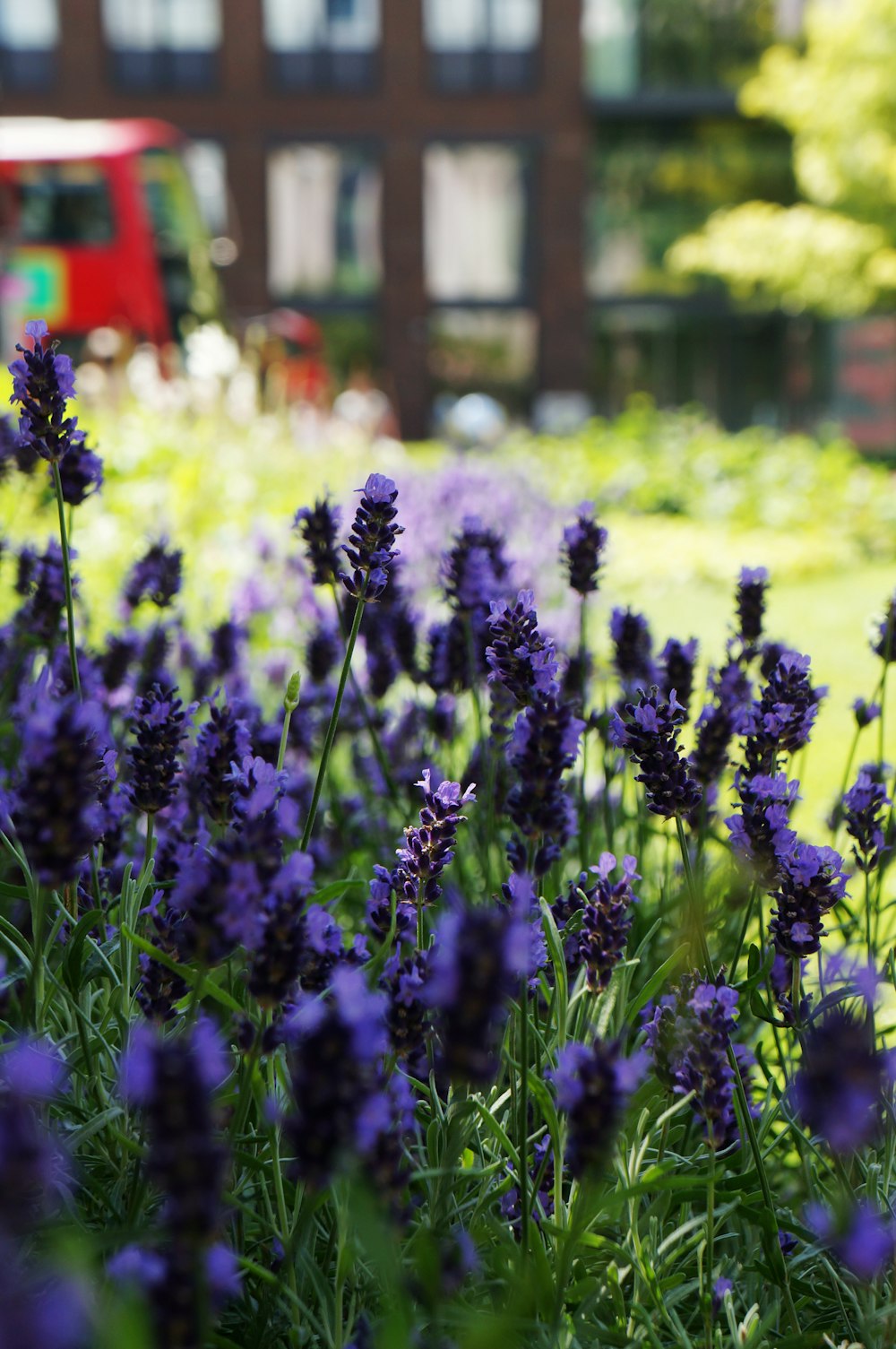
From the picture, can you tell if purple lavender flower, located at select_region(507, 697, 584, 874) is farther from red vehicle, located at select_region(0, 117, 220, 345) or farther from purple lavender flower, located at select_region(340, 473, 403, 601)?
red vehicle, located at select_region(0, 117, 220, 345)

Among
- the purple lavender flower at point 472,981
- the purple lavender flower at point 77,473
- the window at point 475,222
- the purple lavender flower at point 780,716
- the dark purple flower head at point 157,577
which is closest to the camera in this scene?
the purple lavender flower at point 472,981

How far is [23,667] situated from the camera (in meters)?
2.40

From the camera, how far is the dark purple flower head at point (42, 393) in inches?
54.8

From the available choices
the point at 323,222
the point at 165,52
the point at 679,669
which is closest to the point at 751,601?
the point at 679,669

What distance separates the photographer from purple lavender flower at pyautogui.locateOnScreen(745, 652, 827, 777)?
1.43 meters

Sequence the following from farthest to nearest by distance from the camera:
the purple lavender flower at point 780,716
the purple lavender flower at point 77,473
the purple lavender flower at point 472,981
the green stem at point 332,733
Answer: the purple lavender flower at point 77,473, the purple lavender flower at point 780,716, the green stem at point 332,733, the purple lavender flower at point 472,981

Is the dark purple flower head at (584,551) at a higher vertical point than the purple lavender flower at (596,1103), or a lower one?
higher

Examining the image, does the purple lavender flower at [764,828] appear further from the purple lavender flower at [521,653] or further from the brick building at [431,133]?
the brick building at [431,133]

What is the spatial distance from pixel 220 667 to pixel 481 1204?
1.43 metres

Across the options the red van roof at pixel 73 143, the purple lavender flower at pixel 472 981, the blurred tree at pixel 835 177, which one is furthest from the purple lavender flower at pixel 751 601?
the blurred tree at pixel 835 177

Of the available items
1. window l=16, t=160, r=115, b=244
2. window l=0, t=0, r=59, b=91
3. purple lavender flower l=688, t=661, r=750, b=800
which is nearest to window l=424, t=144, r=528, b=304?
window l=0, t=0, r=59, b=91

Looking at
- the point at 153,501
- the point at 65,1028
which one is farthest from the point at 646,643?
the point at 153,501

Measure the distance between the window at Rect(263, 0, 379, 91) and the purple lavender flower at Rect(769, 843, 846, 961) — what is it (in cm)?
2779

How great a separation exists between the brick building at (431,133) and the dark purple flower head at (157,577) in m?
25.2
